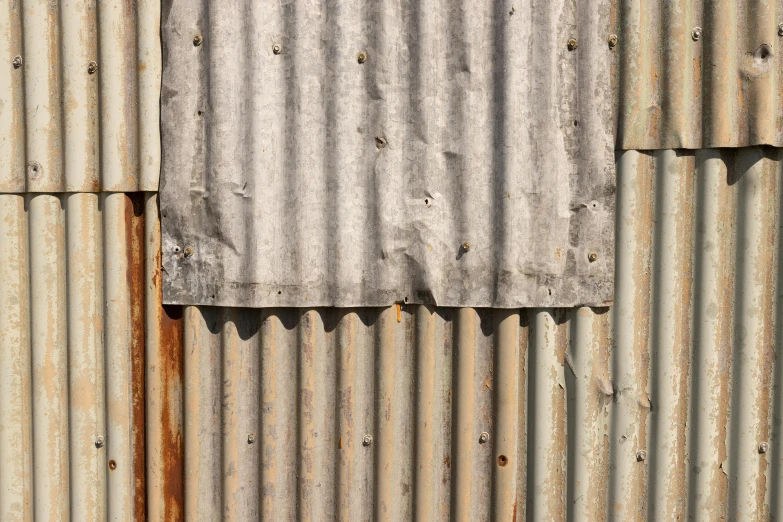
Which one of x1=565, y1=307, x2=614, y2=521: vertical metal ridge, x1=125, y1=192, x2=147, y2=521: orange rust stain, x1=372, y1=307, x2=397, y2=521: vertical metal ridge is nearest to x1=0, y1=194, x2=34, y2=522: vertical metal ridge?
x1=125, y1=192, x2=147, y2=521: orange rust stain

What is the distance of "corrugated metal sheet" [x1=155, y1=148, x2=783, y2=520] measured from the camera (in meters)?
2.06

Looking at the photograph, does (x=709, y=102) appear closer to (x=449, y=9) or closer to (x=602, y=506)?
(x=449, y=9)

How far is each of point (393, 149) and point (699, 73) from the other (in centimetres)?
94

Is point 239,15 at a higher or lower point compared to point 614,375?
higher

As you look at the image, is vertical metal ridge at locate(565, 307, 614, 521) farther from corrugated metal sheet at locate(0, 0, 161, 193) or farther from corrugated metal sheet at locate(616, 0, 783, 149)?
corrugated metal sheet at locate(0, 0, 161, 193)

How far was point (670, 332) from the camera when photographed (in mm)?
2076

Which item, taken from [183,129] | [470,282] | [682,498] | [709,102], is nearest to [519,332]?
[470,282]

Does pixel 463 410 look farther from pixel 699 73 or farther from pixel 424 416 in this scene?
pixel 699 73

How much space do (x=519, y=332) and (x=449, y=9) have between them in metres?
1.01

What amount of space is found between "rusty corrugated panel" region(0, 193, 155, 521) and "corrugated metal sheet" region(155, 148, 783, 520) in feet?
0.67

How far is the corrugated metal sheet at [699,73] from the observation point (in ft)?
6.50

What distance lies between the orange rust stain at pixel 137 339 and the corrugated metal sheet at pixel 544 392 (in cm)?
17

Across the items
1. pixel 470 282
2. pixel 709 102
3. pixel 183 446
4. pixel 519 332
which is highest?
pixel 709 102

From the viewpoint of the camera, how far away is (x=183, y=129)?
6.96 ft
